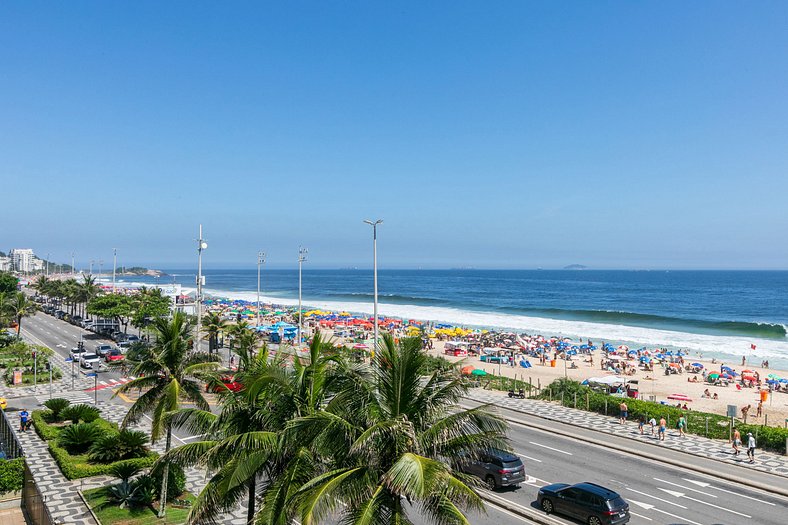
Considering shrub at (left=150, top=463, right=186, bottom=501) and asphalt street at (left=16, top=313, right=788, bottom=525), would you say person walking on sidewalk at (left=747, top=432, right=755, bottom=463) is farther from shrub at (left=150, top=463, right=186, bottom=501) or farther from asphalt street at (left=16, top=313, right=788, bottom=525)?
shrub at (left=150, top=463, right=186, bottom=501)

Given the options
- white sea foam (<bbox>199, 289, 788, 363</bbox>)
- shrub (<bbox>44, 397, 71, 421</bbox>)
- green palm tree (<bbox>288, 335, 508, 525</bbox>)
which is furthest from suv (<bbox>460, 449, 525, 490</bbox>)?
white sea foam (<bbox>199, 289, 788, 363</bbox>)

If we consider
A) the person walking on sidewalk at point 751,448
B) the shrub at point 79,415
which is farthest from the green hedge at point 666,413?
the shrub at point 79,415

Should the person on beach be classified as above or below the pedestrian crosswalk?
above

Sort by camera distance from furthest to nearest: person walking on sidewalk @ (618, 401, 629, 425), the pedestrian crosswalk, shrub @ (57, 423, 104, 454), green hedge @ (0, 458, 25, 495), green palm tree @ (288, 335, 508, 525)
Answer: the pedestrian crosswalk → person walking on sidewalk @ (618, 401, 629, 425) → shrub @ (57, 423, 104, 454) → green hedge @ (0, 458, 25, 495) → green palm tree @ (288, 335, 508, 525)

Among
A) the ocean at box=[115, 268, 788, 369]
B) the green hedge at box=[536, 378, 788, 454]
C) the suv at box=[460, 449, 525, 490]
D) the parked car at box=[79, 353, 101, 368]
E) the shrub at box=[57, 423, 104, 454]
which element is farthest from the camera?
the ocean at box=[115, 268, 788, 369]

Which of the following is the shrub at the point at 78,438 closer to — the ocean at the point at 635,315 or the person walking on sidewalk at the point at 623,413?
the person walking on sidewalk at the point at 623,413

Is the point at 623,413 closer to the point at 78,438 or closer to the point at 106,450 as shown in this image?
the point at 106,450

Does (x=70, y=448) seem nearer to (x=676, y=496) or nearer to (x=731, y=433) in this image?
(x=676, y=496)
